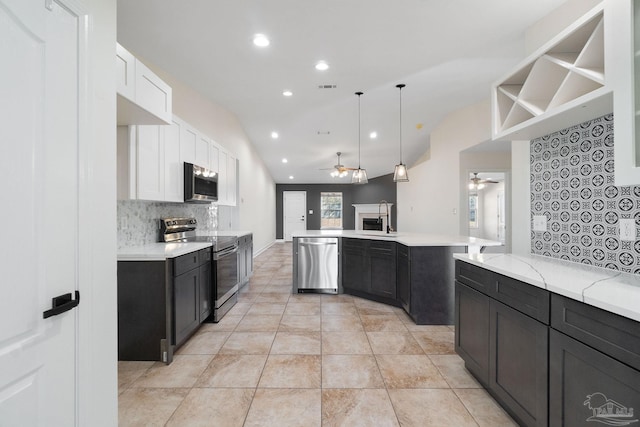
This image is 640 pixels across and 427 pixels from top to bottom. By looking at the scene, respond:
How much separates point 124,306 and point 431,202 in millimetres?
5707

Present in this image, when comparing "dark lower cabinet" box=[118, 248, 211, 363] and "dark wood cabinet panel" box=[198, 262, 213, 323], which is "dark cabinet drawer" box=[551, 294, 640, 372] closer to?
"dark lower cabinet" box=[118, 248, 211, 363]

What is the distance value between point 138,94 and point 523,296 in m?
2.71

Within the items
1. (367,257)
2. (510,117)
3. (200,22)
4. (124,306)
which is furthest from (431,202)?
(124,306)

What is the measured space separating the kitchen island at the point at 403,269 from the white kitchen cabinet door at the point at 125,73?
270 cm

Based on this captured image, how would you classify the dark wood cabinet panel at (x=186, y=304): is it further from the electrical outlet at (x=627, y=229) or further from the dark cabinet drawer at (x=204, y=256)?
the electrical outlet at (x=627, y=229)

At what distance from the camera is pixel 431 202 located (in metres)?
6.30

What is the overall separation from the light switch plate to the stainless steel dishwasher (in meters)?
2.42

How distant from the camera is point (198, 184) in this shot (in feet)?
11.4

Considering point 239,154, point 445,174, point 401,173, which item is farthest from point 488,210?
point 239,154

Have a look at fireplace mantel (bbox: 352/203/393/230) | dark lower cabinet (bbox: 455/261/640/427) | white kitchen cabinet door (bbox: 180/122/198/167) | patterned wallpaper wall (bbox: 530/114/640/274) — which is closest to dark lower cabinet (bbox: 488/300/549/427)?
dark lower cabinet (bbox: 455/261/640/427)

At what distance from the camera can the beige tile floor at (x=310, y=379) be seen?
1720 millimetres

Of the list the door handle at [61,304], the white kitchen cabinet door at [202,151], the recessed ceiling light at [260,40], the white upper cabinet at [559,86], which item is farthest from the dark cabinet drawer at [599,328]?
the white kitchen cabinet door at [202,151]

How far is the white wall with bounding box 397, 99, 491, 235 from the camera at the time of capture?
4768 mm

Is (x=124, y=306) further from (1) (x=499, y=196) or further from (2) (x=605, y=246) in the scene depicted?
(1) (x=499, y=196)
